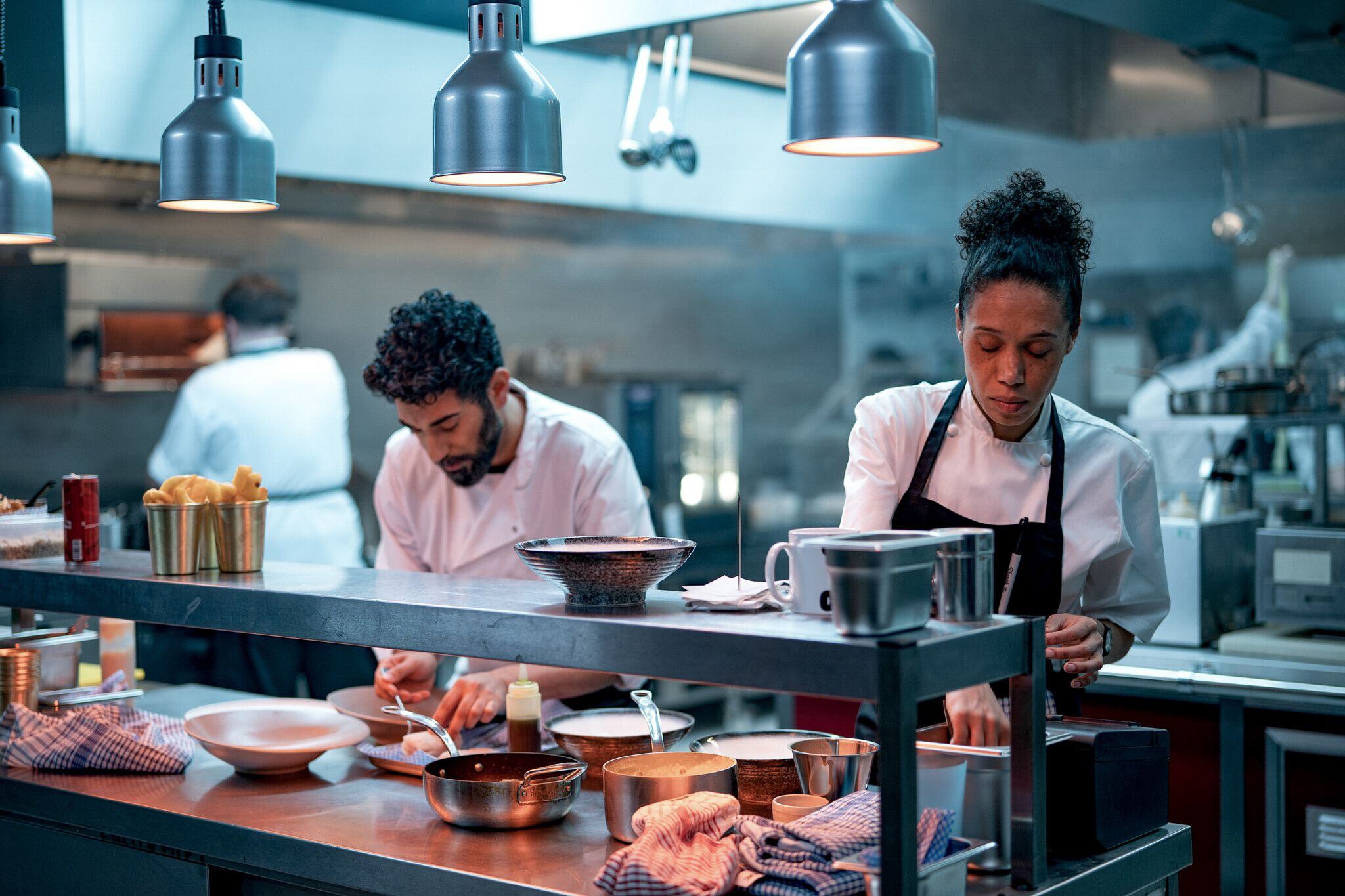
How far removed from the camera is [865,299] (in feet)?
26.7

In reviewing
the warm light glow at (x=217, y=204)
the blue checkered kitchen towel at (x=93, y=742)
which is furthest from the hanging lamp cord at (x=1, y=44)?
the blue checkered kitchen towel at (x=93, y=742)

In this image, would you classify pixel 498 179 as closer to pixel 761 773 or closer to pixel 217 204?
pixel 217 204

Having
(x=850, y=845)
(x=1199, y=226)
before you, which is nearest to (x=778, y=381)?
(x=1199, y=226)

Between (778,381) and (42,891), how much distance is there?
6062 mm

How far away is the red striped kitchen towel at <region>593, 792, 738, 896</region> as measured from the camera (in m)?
1.75

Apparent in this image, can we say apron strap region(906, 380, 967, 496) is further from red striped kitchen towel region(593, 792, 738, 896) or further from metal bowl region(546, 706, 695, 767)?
red striped kitchen towel region(593, 792, 738, 896)

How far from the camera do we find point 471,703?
255cm

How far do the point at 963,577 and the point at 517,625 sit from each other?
624 millimetres

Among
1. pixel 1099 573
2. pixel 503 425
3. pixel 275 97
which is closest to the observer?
pixel 1099 573

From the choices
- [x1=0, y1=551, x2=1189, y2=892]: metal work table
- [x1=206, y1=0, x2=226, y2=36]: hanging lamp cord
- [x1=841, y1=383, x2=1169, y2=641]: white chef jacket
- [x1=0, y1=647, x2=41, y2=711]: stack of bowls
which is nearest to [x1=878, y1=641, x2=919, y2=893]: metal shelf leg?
[x1=0, y1=551, x2=1189, y2=892]: metal work table

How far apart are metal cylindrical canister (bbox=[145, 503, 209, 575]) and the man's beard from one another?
67 cm

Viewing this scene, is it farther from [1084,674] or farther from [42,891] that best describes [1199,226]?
[42,891]

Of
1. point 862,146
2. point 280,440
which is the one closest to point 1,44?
point 280,440

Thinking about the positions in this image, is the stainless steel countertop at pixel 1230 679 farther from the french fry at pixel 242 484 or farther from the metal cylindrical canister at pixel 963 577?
the french fry at pixel 242 484
